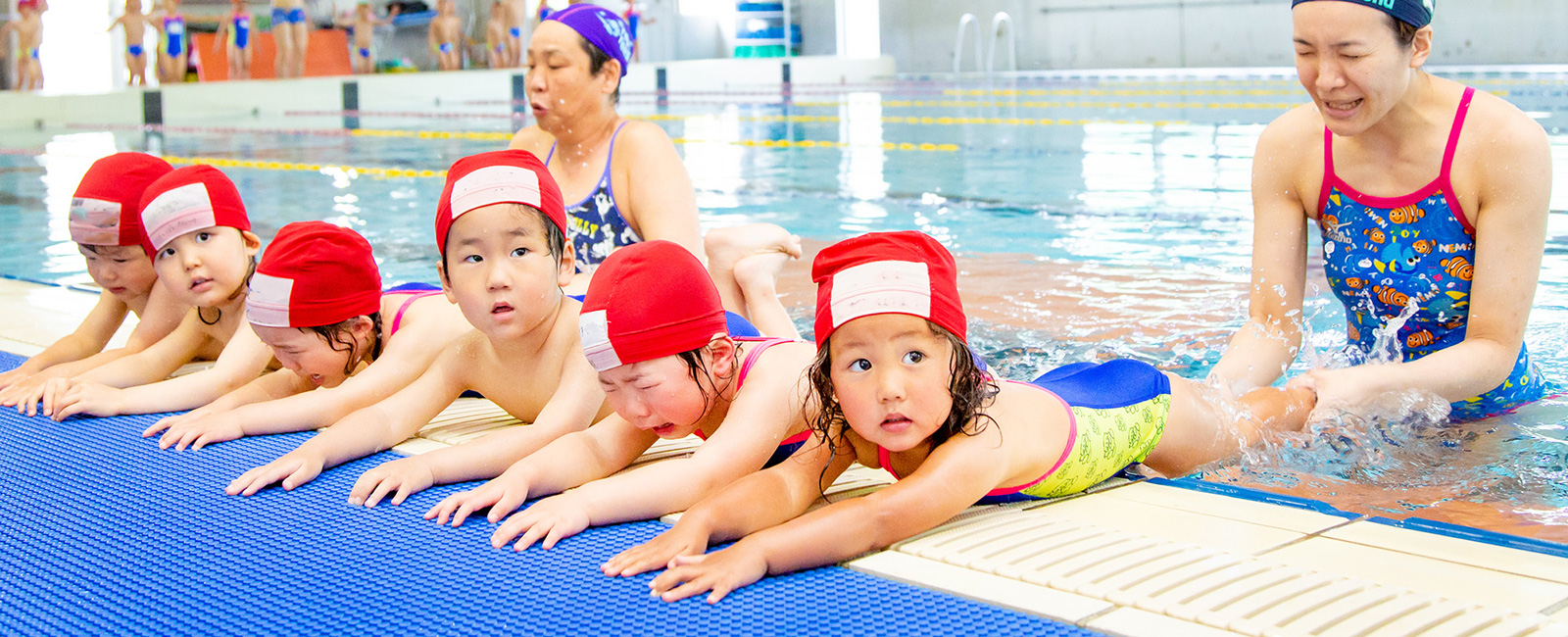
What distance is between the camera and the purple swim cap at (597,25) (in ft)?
11.0

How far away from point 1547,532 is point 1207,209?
4.78 metres

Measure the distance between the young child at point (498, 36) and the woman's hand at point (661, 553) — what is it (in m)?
20.9

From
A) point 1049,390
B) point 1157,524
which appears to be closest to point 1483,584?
point 1157,524

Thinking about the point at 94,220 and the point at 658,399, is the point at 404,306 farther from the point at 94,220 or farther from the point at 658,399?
the point at 658,399

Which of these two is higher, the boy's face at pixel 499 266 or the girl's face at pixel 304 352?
the boy's face at pixel 499 266

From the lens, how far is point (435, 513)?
2.23 m

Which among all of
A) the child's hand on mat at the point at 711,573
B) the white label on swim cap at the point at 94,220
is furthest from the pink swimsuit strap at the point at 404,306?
the child's hand on mat at the point at 711,573

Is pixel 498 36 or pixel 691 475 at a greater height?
pixel 498 36

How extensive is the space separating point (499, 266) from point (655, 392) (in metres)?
0.49

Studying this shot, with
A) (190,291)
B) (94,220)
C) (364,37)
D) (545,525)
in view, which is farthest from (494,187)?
(364,37)

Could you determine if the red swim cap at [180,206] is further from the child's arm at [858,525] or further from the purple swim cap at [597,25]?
the child's arm at [858,525]

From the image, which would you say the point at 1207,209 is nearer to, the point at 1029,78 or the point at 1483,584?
the point at 1483,584

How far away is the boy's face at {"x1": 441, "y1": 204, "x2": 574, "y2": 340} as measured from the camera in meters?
2.43

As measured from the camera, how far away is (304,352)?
2814 millimetres
